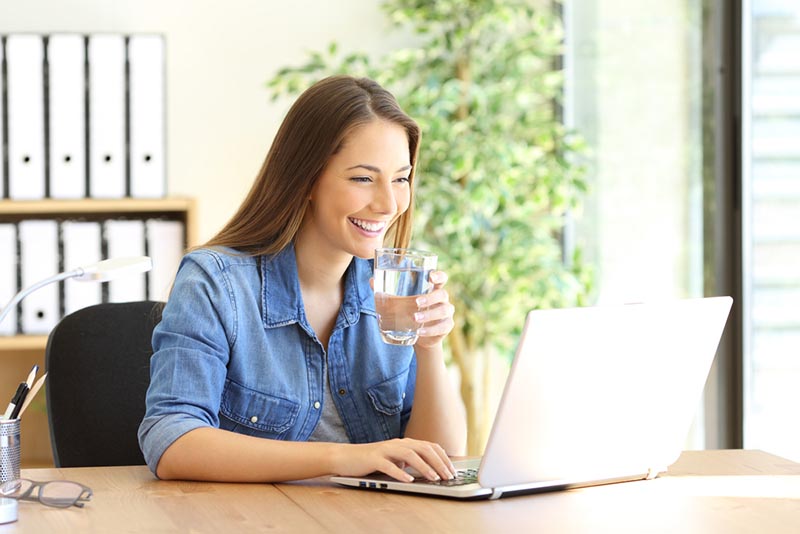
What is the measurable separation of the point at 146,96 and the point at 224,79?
597 millimetres

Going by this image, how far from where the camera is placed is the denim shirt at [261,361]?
153 cm

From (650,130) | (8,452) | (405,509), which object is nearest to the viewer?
(405,509)

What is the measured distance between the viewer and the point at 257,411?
1.66 m

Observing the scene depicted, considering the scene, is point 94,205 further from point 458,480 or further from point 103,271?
point 458,480

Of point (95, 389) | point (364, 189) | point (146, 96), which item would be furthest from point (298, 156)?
point (146, 96)

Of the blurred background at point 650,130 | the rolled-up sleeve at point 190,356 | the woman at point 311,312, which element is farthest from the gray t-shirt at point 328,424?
the blurred background at point 650,130

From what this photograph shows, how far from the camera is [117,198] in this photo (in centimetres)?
303

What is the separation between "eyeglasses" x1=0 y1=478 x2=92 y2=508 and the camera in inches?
52.6

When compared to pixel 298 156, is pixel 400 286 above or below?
below

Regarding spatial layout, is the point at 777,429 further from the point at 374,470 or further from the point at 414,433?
the point at 374,470

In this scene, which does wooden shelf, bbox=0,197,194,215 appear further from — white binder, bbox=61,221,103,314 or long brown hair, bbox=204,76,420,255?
long brown hair, bbox=204,76,420,255

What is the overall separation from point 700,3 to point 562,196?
26.4 inches

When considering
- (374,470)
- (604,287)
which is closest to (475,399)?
(604,287)

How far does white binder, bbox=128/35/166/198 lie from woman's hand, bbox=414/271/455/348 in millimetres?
1658
